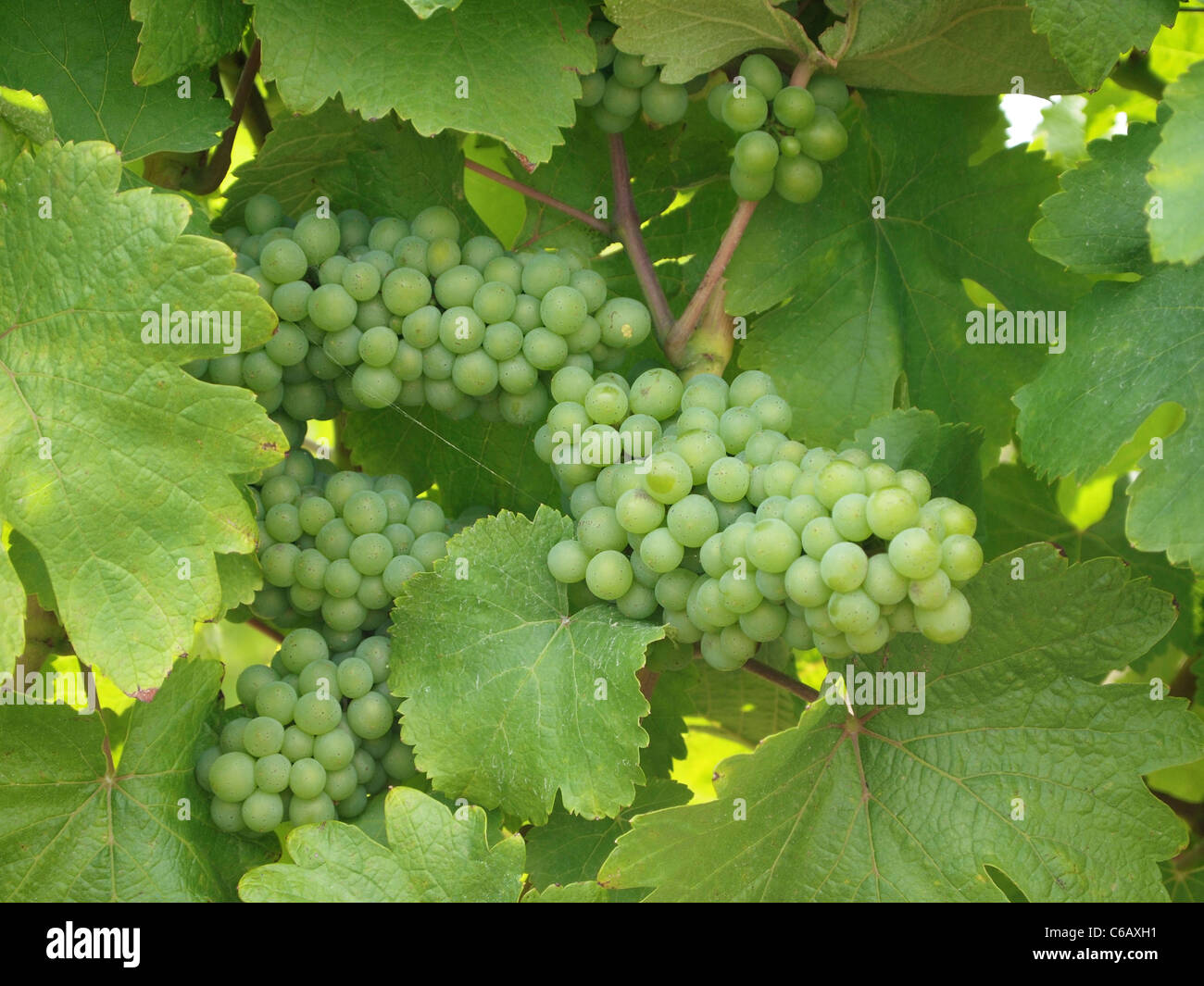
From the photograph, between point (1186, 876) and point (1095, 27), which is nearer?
point (1095, 27)

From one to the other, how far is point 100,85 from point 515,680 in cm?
85

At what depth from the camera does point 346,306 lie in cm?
140

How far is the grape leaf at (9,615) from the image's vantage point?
119cm

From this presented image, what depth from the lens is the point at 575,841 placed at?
160 centimetres

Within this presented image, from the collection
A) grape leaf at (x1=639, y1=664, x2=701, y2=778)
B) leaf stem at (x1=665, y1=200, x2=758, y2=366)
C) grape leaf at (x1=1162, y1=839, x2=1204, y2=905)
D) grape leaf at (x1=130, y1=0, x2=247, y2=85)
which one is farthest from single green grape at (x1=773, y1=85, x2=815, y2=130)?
grape leaf at (x1=1162, y1=839, x2=1204, y2=905)

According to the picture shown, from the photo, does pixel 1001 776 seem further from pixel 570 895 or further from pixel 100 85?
pixel 100 85

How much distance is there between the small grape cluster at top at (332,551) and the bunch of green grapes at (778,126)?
576 millimetres

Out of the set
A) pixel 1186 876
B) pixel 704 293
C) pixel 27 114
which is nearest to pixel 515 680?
pixel 704 293

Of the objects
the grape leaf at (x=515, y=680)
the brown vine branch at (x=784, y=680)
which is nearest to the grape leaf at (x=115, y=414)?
the grape leaf at (x=515, y=680)

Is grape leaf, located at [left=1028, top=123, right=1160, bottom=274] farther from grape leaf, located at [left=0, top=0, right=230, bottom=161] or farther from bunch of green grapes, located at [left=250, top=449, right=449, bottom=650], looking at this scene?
grape leaf, located at [left=0, top=0, right=230, bottom=161]

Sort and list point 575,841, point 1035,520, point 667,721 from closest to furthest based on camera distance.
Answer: point 575,841 → point 667,721 → point 1035,520
